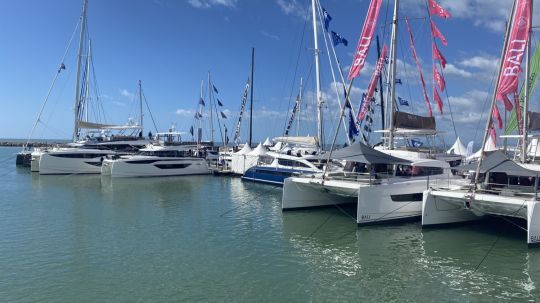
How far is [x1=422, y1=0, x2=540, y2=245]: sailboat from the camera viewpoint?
15742 mm

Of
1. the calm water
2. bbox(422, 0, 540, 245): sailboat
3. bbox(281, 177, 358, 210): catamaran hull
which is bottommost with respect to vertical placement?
the calm water

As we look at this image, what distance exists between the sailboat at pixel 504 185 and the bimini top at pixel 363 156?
7.96ft

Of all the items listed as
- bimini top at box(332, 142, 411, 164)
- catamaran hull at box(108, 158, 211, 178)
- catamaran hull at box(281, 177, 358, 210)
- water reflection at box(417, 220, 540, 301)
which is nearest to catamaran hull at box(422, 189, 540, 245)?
water reflection at box(417, 220, 540, 301)

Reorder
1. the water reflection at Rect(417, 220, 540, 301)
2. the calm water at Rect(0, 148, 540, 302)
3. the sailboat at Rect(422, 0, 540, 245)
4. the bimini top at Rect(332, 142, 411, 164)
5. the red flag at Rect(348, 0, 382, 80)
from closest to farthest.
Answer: the calm water at Rect(0, 148, 540, 302)
the water reflection at Rect(417, 220, 540, 301)
the sailboat at Rect(422, 0, 540, 245)
the bimini top at Rect(332, 142, 411, 164)
the red flag at Rect(348, 0, 382, 80)

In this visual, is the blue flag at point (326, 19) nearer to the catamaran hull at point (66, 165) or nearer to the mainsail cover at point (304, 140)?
the mainsail cover at point (304, 140)

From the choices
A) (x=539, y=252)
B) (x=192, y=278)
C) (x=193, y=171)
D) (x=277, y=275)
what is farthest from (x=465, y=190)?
(x=193, y=171)

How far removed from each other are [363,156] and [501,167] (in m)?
5.78

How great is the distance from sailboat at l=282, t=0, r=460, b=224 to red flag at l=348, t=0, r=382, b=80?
0.05 metres

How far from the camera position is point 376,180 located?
1970 cm

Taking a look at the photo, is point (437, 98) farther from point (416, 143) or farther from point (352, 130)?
point (416, 143)

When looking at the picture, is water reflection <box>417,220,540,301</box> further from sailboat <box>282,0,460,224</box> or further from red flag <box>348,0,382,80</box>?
red flag <box>348,0,382,80</box>

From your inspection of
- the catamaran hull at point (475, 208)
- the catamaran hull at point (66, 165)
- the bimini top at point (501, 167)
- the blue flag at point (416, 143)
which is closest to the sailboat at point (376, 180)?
the catamaran hull at point (475, 208)

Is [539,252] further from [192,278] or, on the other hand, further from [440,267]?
[192,278]

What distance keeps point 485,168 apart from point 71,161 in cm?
3850
